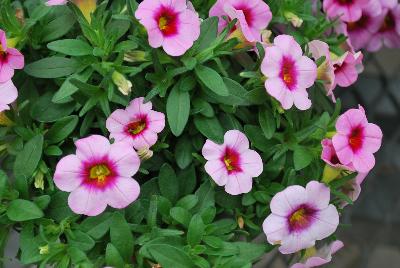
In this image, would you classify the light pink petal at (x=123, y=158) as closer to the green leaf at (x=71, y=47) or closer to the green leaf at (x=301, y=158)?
the green leaf at (x=71, y=47)

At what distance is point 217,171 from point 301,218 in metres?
0.19

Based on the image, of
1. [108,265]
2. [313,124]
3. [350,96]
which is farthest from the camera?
[350,96]

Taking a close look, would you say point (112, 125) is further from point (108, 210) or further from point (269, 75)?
point (269, 75)

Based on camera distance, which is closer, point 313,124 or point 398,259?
point 313,124

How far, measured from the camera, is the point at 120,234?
3.63ft

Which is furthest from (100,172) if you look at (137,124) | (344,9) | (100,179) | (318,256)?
(344,9)

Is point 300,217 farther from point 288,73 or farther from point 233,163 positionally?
point 288,73

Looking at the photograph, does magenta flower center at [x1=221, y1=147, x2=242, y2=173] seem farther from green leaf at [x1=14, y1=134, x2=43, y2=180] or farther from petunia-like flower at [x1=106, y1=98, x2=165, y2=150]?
green leaf at [x1=14, y1=134, x2=43, y2=180]

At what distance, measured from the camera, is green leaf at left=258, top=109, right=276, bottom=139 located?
46.3 inches

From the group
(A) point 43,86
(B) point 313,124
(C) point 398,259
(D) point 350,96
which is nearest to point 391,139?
(D) point 350,96

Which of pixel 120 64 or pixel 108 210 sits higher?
pixel 120 64

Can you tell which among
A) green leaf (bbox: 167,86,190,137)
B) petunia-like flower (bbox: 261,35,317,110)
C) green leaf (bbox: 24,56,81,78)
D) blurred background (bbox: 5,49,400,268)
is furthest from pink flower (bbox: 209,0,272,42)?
blurred background (bbox: 5,49,400,268)

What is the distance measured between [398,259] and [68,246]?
4.95 ft

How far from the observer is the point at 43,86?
4.17 feet
